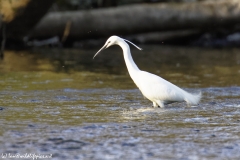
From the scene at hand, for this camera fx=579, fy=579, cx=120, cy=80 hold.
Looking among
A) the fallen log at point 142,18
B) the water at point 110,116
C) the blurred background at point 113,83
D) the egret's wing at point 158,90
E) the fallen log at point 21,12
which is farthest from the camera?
the fallen log at point 142,18

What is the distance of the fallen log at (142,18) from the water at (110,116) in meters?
6.47

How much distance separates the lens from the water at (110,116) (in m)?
6.18

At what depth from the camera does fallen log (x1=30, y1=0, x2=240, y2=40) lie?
72.1ft

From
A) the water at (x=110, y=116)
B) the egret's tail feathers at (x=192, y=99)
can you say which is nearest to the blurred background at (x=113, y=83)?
the water at (x=110, y=116)

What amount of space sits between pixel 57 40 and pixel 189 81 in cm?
1163

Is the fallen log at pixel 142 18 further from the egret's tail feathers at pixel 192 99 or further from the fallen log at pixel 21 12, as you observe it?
the egret's tail feathers at pixel 192 99

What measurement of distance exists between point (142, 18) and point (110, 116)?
555 inches

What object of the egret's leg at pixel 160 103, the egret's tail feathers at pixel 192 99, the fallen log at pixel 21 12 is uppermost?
the fallen log at pixel 21 12

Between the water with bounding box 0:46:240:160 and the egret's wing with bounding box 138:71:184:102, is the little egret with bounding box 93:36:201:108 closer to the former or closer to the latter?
the egret's wing with bounding box 138:71:184:102

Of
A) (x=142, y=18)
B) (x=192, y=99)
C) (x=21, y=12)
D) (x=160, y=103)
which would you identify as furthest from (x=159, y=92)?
(x=142, y=18)

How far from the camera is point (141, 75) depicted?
9.21m

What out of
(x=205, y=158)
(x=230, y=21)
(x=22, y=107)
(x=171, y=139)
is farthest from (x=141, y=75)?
(x=230, y=21)

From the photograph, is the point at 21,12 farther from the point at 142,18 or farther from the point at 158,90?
the point at 158,90

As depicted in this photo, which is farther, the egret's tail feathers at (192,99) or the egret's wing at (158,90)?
the egret's tail feathers at (192,99)
